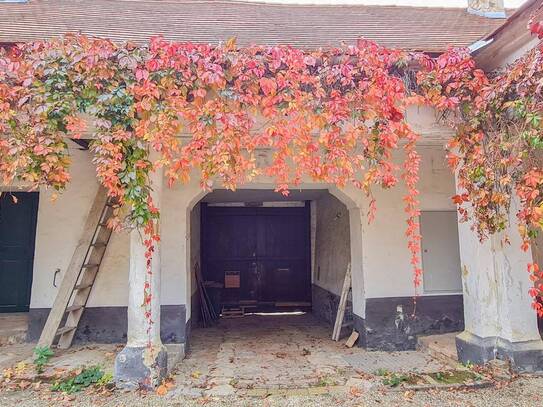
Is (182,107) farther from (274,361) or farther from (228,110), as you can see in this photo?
(274,361)

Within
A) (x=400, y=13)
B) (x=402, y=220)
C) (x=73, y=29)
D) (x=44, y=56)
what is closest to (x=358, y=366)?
(x=402, y=220)

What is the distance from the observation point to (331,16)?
22.4 feet

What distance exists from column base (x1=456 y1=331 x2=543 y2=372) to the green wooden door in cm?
603

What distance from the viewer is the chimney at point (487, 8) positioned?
7199mm

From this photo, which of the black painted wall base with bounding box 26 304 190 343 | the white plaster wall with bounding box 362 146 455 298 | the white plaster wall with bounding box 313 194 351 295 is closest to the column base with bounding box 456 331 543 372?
the white plaster wall with bounding box 362 146 455 298

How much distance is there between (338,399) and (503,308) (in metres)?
1.93

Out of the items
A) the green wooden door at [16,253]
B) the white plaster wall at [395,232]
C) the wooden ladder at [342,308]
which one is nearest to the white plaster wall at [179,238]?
the white plaster wall at [395,232]

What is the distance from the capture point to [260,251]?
935 centimetres

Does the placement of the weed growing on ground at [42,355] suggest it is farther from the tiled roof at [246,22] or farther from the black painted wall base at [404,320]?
the black painted wall base at [404,320]

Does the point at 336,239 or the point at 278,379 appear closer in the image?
the point at 278,379

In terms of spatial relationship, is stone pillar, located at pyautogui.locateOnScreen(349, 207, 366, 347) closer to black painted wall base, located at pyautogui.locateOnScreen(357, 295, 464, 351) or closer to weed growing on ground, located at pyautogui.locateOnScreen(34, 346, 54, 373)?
black painted wall base, located at pyautogui.locateOnScreen(357, 295, 464, 351)

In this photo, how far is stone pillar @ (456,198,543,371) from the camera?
3975mm

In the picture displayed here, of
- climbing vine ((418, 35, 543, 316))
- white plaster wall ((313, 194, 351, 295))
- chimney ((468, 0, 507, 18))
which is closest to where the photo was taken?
climbing vine ((418, 35, 543, 316))

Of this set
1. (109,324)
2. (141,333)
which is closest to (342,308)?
(141,333)
